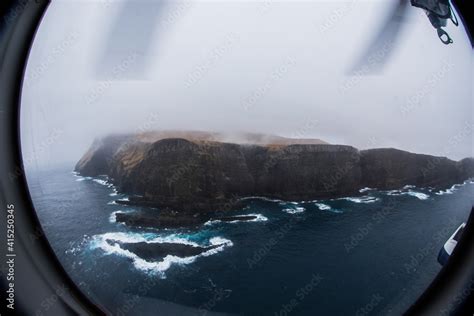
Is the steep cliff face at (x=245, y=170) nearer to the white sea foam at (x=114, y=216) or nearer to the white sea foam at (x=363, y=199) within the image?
the white sea foam at (x=363, y=199)

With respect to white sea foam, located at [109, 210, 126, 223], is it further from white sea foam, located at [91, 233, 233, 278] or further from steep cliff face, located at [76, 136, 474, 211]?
steep cliff face, located at [76, 136, 474, 211]

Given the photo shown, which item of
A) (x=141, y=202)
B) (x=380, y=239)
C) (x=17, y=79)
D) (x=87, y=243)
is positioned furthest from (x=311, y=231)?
(x=17, y=79)

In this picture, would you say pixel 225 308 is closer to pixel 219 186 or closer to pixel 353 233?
pixel 219 186

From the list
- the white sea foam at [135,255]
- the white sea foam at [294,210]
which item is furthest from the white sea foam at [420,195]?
the white sea foam at [135,255]

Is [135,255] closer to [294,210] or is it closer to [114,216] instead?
[114,216]

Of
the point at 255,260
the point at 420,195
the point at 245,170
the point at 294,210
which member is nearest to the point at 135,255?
the point at 255,260

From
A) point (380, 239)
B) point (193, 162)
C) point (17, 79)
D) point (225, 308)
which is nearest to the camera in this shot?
point (17, 79)
